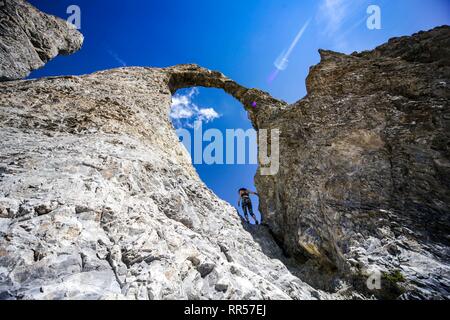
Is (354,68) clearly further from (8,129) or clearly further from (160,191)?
(8,129)

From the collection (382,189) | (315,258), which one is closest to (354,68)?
(382,189)

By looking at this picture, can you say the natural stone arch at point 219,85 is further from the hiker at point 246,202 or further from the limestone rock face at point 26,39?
the limestone rock face at point 26,39

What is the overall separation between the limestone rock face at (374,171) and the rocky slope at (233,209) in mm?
61

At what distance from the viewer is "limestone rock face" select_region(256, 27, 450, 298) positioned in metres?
8.63

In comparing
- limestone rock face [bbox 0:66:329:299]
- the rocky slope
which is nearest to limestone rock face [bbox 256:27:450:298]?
the rocky slope

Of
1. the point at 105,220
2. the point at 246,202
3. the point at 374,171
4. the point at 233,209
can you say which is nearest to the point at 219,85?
the point at 246,202

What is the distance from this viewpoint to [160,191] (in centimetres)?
991

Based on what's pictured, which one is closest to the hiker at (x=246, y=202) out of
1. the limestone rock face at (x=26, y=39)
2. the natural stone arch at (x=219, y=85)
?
the natural stone arch at (x=219, y=85)

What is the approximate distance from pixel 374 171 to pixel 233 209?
7464 millimetres

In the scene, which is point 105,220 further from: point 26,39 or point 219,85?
point 219,85

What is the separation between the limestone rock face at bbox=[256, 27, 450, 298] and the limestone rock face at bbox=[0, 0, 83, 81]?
2243 centimetres

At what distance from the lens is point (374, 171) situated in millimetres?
11641

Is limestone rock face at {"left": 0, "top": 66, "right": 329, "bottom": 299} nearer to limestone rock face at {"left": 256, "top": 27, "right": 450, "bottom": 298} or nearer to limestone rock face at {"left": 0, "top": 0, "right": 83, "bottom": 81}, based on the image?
limestone rock face at {"left": 256, "top": 27, "right": 450, "bottom": 298}
